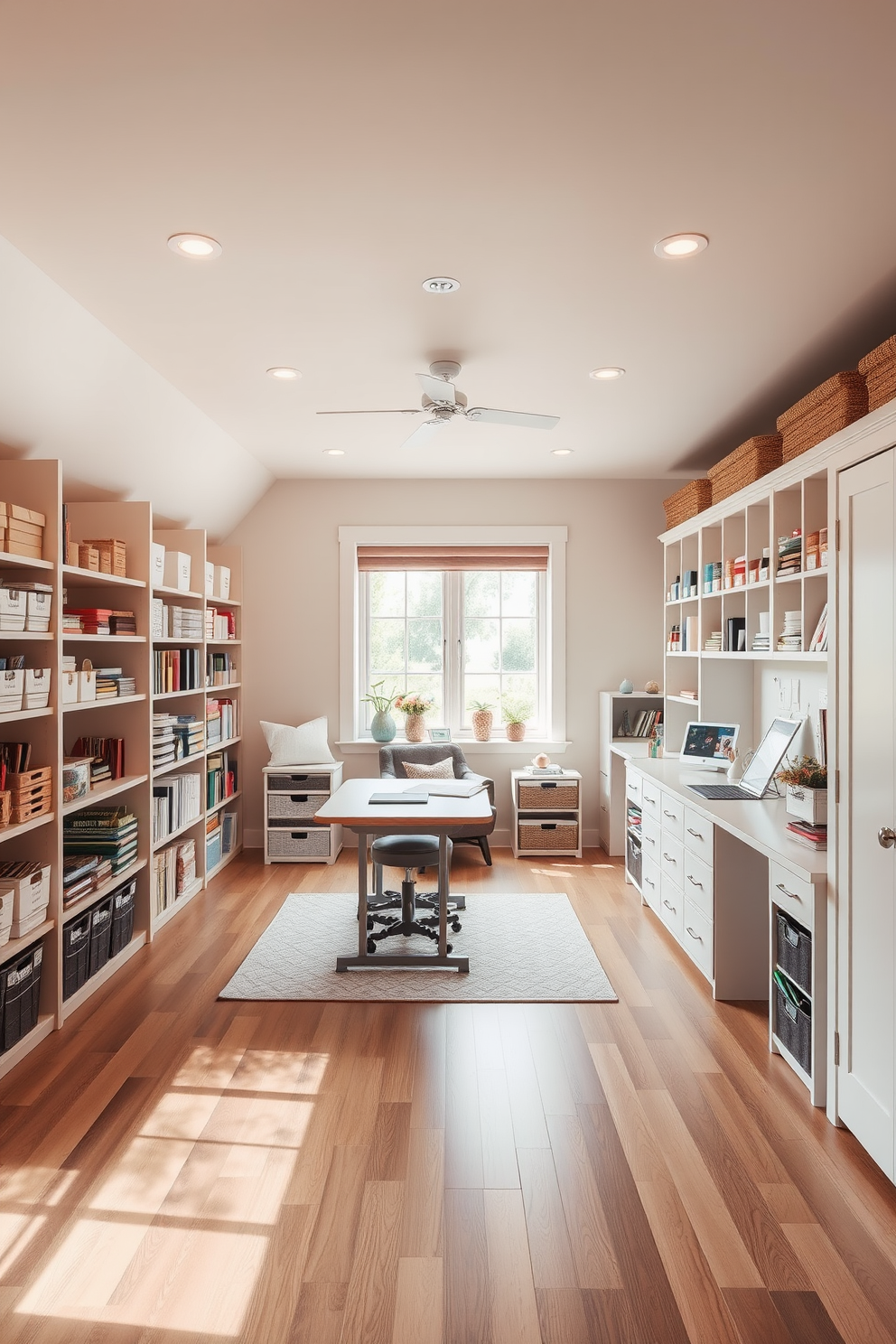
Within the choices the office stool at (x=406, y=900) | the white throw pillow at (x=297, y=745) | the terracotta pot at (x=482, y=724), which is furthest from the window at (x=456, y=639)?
the office stool at (x=406, y=900)

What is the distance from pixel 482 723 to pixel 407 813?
2539 millimetres

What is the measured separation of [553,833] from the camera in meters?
5.91

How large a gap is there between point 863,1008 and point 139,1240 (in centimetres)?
201

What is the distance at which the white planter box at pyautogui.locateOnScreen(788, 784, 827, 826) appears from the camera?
2.97m

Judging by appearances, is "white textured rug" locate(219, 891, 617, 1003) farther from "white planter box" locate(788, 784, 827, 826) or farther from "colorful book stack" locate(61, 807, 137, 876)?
"white planter box" locate(788, 784, 827, 826)

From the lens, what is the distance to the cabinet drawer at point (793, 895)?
2688 mm

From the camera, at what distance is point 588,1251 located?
2.03 m

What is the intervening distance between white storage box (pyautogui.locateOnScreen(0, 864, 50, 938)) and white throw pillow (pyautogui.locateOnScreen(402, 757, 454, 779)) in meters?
2.93

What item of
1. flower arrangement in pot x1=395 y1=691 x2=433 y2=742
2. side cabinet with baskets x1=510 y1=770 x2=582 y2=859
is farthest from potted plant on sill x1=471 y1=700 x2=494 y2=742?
side cabinet with baskets x1=510 y1=770 x2=582 y2=859

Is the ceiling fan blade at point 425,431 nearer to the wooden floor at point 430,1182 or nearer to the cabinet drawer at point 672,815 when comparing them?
the cabinet drawer at point 672,815

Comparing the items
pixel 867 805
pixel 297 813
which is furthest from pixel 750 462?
pixel 297 813

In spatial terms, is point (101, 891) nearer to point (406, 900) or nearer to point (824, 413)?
point (406, 900)

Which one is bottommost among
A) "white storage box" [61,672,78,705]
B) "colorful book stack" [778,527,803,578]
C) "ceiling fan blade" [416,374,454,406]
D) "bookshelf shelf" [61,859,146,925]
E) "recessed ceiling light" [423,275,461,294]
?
"bookshelf shelf" [61,859,146,925]

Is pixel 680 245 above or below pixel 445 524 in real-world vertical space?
above
